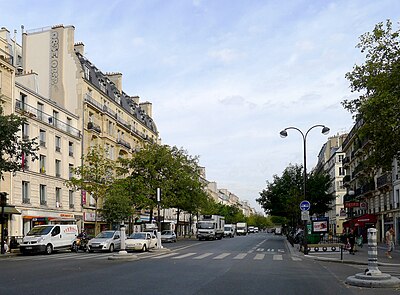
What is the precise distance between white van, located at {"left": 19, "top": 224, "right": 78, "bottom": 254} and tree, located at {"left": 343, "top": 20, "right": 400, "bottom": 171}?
64.3 ft

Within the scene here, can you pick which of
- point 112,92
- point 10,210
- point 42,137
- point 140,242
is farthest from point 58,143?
point 140,242

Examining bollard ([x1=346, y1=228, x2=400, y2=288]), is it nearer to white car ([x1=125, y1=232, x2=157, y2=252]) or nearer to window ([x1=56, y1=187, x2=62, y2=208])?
white car ([x1=125, y1=232, x2=157, y2=252])

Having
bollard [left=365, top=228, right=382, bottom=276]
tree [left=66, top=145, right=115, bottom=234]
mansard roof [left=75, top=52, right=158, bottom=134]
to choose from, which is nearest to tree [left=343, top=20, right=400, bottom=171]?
bollard [left=365, top=228, right=382, bottom=276]

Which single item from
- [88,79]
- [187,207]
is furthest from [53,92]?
[187,207]

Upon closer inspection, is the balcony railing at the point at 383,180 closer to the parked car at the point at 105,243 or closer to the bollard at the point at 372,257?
the parked car at the point at 105,243

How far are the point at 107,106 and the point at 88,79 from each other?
21.5 ft

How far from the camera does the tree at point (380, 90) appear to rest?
22531 mm

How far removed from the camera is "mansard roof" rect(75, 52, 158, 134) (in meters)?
59.7

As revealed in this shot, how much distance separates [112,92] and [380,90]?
48.8 metres

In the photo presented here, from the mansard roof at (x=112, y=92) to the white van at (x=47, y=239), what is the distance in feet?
89.2

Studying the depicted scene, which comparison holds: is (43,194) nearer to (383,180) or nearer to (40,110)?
(40,110)

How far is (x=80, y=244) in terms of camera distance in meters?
35.2

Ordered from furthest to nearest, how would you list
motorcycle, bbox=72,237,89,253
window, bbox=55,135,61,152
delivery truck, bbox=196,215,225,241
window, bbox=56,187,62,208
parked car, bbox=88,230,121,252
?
1. delivery truck, bbox=196,215,225,241
2. window, bbox=55,135,61,152
3. window, bbox=56,187,62,208
4. motorcycle, bbox=72,237,89,253
5. parked car, bbox=88,230,121,252

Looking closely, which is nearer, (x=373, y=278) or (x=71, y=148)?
(x=373, y=278)
